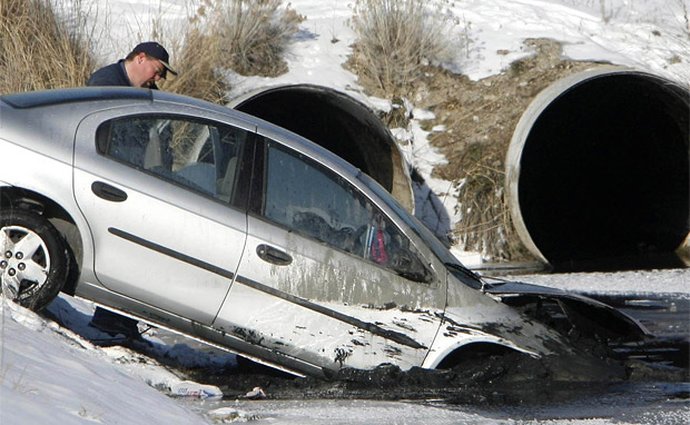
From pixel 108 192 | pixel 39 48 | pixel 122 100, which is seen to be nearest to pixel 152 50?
pixel 122 100

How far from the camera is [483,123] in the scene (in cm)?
1555

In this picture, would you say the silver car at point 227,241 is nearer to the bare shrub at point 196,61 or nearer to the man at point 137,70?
the man at point 137,70

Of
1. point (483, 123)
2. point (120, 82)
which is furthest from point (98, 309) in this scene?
point (483, 123)

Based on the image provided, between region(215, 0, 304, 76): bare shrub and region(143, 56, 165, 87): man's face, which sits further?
region(215, 0, 304, 76): bare shrub

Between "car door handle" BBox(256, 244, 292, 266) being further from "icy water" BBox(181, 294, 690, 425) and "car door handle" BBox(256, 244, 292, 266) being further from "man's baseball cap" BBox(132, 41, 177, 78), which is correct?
"man's baseball cap" BBox(132, 41, 177, 78)

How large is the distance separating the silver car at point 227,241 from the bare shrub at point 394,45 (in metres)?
9.27

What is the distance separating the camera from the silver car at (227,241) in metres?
6.15

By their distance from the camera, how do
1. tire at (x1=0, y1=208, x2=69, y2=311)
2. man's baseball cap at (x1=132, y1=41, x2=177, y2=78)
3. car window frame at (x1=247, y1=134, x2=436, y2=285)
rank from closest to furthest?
tire at (x1=0, y1=208, x2=69, y2=311) < car window frame at (x1=247, y1=134, x2=436, y2=285) < man's baseball cap at (x1=132, y1=41, x2=177, y2=78)

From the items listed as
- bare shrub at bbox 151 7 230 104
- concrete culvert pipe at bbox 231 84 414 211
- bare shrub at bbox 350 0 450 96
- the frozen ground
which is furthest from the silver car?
bare shrub at bbox 350 0 450 96

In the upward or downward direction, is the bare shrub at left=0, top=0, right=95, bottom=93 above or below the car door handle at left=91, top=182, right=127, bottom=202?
above

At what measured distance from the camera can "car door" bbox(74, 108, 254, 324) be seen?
20.2ft

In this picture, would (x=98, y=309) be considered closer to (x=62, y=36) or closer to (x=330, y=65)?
(x=62, y=36)

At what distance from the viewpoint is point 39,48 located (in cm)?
→ 1317

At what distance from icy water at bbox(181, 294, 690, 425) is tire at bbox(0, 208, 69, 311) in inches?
37.7
